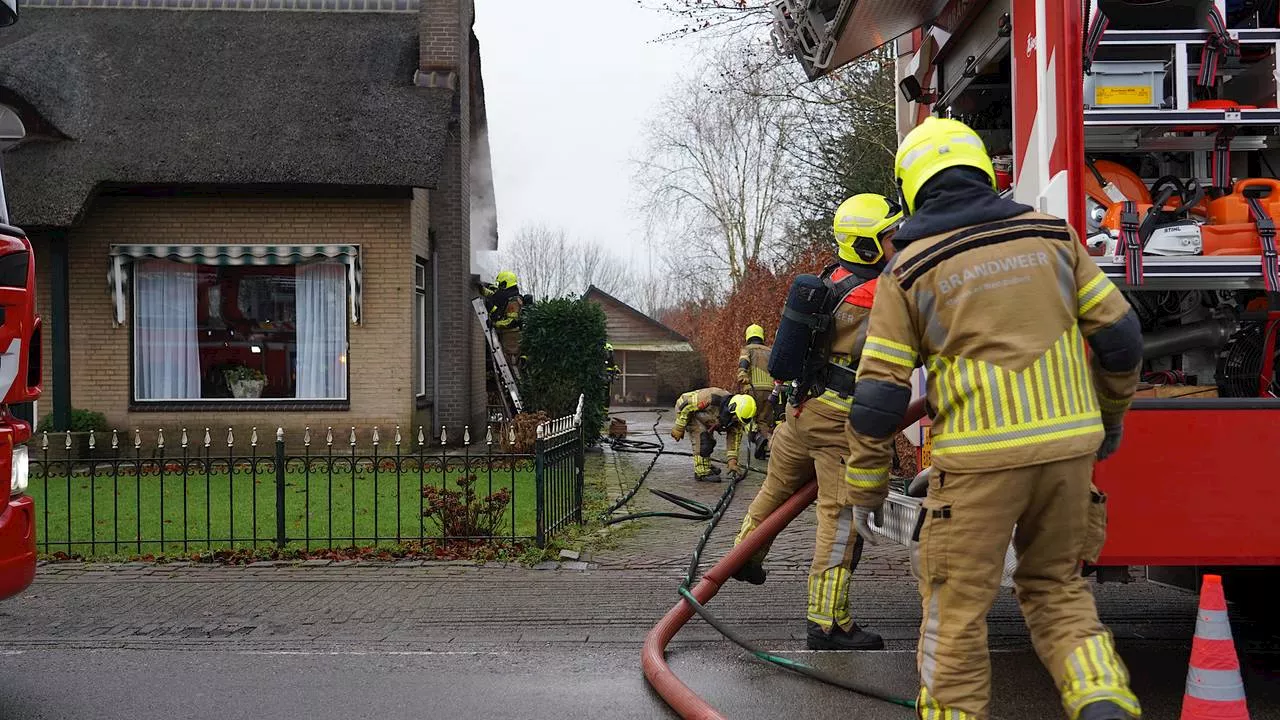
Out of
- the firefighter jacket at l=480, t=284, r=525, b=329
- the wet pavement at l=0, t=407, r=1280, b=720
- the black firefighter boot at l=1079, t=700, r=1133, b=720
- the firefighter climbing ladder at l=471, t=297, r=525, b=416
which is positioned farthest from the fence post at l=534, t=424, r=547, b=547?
the firefighter jacket at l=480, t=284, r=525, b=329

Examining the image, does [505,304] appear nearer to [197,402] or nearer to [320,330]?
[320,330]

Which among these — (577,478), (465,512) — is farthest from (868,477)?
(577,478)

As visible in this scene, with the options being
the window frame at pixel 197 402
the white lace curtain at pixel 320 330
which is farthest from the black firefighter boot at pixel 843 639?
the white lace curtain at pixel 320 330

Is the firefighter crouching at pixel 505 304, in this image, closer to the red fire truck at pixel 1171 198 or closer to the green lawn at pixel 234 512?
the green lawn at pixel 234 512

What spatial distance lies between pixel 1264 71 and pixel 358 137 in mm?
10380

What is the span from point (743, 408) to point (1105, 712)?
8.10 m

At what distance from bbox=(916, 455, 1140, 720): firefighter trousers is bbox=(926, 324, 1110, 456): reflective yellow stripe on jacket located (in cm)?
9

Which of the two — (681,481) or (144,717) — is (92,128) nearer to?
(681,481)

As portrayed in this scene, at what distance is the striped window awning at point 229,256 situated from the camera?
13180 mm

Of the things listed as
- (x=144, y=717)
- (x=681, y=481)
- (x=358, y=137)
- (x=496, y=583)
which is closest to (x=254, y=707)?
(x=144, y=717)

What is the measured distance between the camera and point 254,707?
4.27 meters

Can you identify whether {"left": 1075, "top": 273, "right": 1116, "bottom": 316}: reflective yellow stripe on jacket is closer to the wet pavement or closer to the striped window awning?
the wet pavement

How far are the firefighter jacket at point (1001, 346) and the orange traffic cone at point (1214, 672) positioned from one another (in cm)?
66

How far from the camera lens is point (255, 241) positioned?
13297 millimetres
